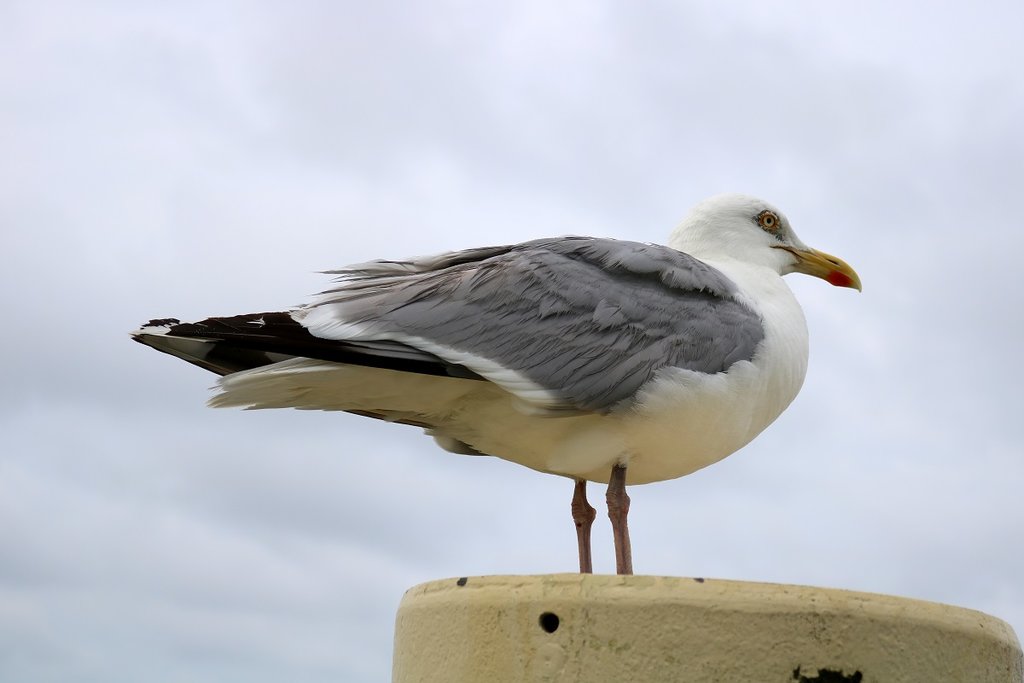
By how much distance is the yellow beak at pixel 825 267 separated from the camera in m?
6.93

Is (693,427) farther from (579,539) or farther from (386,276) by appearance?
(386,276)

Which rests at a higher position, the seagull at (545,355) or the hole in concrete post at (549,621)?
the seagull at (545,355)

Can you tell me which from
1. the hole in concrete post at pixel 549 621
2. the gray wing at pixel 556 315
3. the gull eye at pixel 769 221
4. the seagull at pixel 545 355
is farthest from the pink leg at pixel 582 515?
the hole in concrete post at pixel 549 621

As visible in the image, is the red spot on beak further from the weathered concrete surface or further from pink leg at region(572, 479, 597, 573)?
the weathered concrete surface

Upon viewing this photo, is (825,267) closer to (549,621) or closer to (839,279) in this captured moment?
(839,279)

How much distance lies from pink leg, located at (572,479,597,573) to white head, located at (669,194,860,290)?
1562 millimetres

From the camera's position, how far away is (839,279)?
7059 mm

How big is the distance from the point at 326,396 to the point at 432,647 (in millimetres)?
1836

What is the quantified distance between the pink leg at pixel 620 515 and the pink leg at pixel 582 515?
1.57 ft

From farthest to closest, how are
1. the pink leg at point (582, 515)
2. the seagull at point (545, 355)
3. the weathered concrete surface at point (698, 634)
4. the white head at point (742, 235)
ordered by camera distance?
the white head at point (742, 235) < the pink leg at point (582, 515) < the seagull at point (545, 355) < the weathered concrete surface at point (698, 634)

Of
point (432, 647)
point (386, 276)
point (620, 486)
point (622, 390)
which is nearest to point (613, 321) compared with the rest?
point (622, 390)

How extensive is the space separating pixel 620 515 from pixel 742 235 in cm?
206

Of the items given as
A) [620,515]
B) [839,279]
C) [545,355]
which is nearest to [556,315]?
[545,355]

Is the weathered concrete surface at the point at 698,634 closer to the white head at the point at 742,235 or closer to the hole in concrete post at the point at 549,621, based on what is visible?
the hole in concrete post at the point at 549,621
